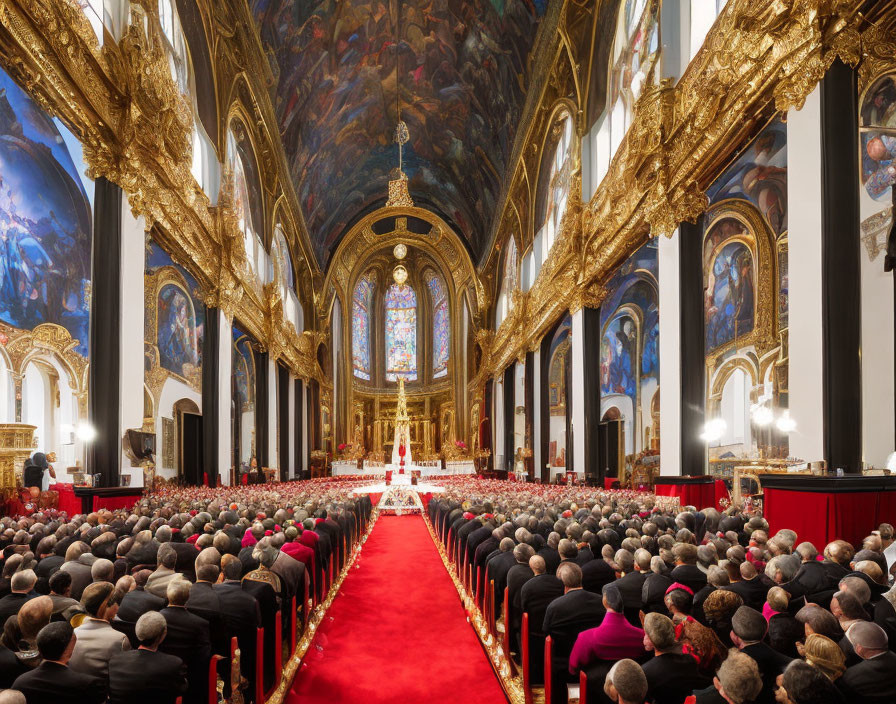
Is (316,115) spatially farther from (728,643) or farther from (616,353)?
(728,643)

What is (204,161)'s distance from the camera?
1784 cm

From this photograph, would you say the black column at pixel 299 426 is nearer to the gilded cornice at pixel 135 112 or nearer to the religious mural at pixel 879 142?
the gilded cornice at pixel 135 112

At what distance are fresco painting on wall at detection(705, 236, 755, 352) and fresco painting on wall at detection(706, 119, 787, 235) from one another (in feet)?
4.10

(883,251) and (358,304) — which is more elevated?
(358,304)

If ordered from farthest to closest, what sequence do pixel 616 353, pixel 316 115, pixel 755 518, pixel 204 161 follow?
1. pixel 316 115
2. pixel 616 353
3. pixel 204 161
4. pixel 755 518

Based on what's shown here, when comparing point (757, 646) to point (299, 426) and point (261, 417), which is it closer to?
point (261, 417)

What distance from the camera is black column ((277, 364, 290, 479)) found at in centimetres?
2875

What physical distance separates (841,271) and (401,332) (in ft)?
140

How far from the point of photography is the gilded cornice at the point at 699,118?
754cm

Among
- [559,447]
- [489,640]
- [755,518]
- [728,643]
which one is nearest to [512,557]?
[489,640]

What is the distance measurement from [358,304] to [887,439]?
42.2 meters

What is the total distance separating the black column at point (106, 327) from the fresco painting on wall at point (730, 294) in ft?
47.8

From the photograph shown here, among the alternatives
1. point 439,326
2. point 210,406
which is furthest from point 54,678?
point 439,326

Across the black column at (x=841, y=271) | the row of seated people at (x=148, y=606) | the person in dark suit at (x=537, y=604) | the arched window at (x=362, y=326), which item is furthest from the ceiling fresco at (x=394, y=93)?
the person in dark suit at (x=537, y=604)
